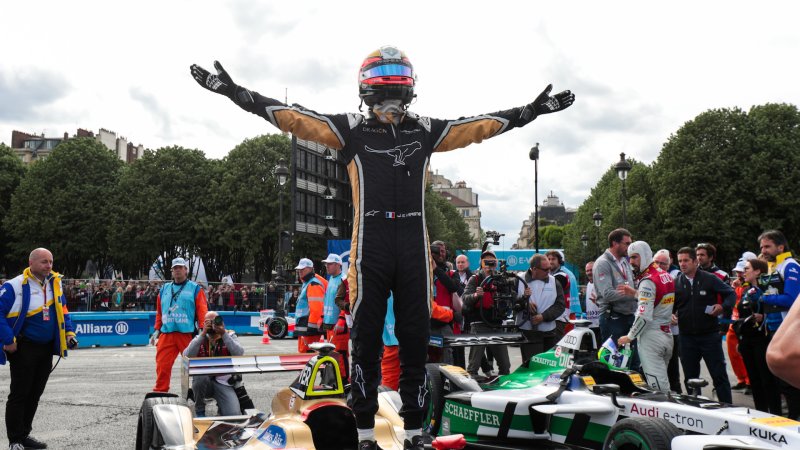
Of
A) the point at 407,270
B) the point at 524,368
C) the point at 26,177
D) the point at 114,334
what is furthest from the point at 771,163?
the point at 26,177

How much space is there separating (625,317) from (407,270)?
15.8ft

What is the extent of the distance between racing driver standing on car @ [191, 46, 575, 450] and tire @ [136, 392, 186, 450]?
1986 millimetres

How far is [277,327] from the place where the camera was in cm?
2181

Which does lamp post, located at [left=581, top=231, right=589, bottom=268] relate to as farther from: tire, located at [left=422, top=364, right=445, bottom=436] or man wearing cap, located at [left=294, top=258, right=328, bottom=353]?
tire, located at [left=422, top=364, right=445, bottom=436]

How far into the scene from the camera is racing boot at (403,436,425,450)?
4152 mm

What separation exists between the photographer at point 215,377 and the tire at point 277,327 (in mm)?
14820

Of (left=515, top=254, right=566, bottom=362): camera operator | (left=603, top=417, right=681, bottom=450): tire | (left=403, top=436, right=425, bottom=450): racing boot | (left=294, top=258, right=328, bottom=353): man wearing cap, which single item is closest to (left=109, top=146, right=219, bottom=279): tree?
(left=294, top=258, right=328, bottom=353): man wearing cap

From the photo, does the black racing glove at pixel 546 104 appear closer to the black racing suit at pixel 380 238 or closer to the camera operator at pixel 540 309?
the black racing suit at pixel 380 238

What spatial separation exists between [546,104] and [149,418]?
3.77 metres

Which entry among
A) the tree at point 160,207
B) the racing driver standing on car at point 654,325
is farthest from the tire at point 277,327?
the tree at point 160,207

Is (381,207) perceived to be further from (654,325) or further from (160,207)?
(160,207)

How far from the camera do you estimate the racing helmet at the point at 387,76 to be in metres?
4.48

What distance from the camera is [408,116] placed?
4570 millimetres

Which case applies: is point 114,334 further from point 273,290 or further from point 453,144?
point 453,144
